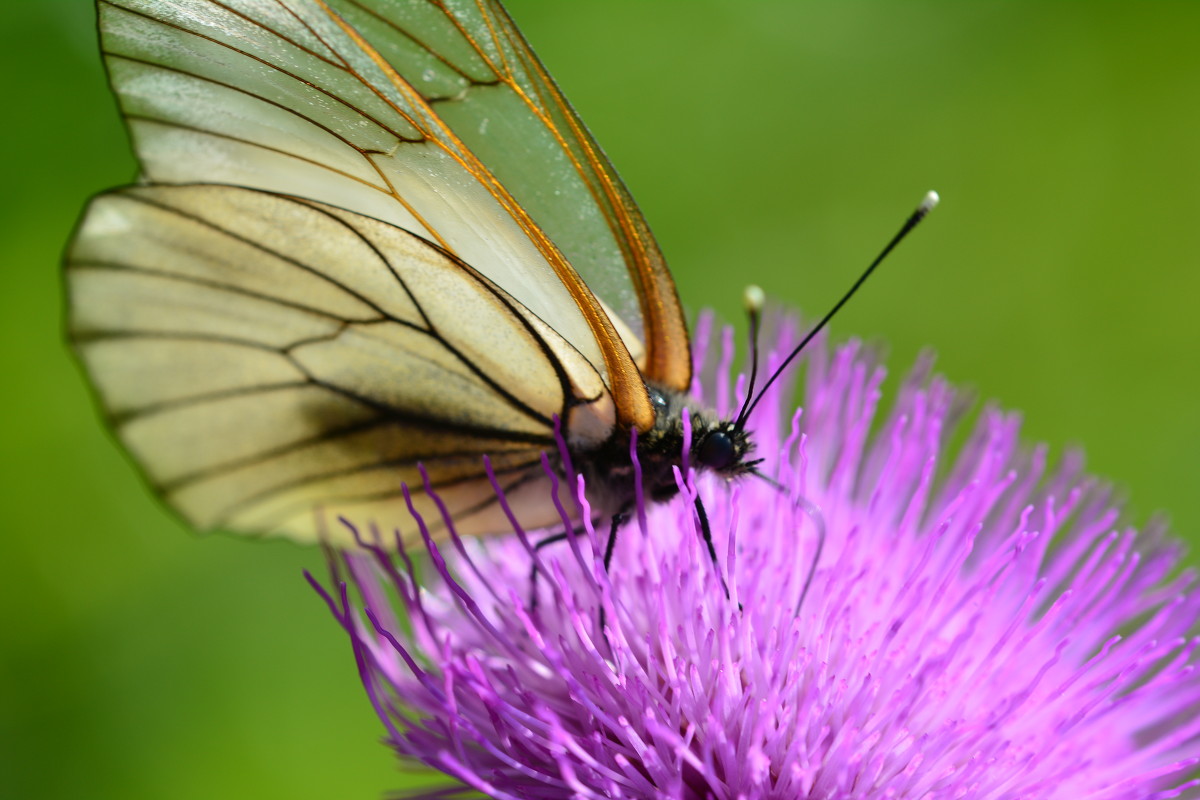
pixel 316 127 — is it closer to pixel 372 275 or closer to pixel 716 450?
pixel 372 275

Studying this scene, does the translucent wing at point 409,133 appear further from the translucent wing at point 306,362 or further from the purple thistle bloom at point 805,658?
the purple thistle bloom at point 805,658

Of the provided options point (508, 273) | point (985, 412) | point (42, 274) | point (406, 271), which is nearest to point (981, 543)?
point (985, 412)

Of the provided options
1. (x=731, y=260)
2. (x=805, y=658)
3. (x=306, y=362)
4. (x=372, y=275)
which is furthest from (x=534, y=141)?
(x=731, y=260)

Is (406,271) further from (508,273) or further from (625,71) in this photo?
(625,71)

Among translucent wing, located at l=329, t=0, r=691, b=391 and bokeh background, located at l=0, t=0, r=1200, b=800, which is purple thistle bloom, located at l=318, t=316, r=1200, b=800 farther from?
bokeh background, located at l=0, t=0, r=1200, b=800

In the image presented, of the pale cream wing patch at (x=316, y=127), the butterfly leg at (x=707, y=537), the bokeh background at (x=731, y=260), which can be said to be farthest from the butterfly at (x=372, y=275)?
the bokeh background at (x=731, y=260)

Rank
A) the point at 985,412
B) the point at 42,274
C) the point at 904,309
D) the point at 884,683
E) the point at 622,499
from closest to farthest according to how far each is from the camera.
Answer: the point at 884,683 → the point at 622,499 → the point at 985,412 → the point at 42,274 → the point at 904,309
